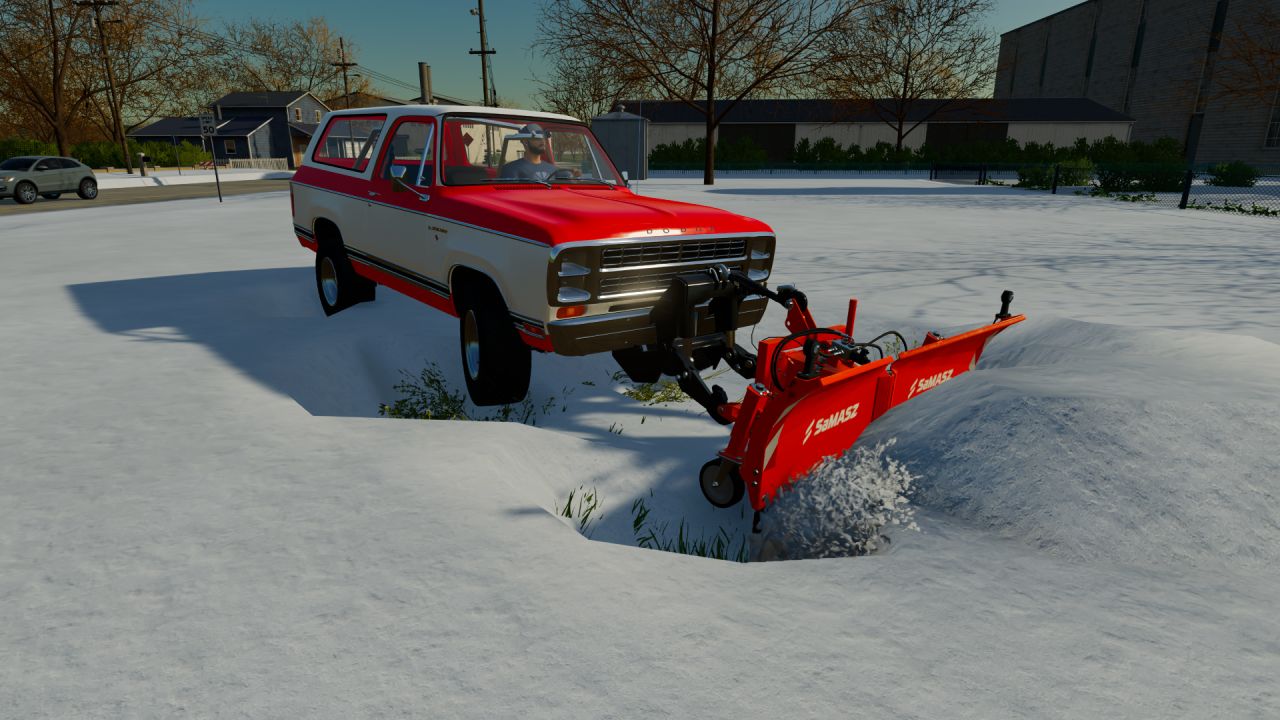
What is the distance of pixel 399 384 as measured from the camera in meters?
6.06

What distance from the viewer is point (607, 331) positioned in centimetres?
474

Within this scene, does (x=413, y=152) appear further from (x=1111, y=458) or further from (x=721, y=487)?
(x=1111, y=458)

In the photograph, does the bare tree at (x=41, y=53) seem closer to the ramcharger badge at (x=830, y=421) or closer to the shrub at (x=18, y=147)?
the shrub at (x=18, y=147)

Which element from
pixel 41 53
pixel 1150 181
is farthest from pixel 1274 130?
pixel 41 53

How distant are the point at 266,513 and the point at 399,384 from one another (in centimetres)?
293

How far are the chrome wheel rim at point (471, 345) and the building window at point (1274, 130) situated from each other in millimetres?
55427

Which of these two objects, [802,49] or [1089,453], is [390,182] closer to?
[1089,453]

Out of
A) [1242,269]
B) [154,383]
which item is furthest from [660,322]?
[1242,269]

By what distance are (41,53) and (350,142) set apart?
145 feet

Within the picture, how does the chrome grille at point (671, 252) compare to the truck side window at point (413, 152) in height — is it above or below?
below

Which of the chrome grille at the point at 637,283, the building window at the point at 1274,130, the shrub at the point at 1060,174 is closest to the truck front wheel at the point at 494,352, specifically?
the chrome grille at the point at 637,283

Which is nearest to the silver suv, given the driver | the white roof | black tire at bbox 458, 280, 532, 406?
A: the white roof

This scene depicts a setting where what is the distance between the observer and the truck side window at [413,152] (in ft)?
18.6

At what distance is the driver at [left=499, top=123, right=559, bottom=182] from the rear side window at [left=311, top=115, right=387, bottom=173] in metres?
1.38
